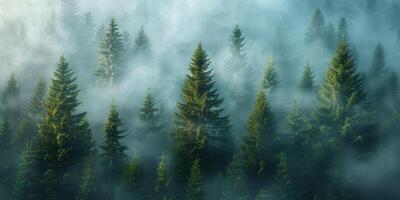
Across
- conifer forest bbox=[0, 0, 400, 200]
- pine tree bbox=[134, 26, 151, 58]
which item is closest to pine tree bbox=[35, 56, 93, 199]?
conifer forest bbox=[0, 0, 400, 200]

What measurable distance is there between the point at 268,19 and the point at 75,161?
110 m

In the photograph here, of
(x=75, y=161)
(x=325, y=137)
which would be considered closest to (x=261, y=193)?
(x=325, y=137)

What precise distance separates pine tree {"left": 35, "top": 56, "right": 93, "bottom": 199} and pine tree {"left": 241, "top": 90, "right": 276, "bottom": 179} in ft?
53.7

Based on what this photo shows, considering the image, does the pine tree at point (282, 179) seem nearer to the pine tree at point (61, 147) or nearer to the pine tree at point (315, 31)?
the pine tree at point (61, 147)

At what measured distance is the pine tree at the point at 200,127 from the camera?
54844 mm

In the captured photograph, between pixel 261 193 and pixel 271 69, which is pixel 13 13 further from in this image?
pixel 261 193

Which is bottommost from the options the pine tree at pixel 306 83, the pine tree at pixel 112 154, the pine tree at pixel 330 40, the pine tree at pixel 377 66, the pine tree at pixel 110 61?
the pine tree at pixel 112 154

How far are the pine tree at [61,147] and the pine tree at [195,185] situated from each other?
36.9ft

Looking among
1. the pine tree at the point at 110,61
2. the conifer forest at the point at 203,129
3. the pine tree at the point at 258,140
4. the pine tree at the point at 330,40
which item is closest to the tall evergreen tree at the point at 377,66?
the conifer forest at the point at 203,129

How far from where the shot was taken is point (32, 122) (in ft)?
224

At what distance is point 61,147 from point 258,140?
1980 centimetres

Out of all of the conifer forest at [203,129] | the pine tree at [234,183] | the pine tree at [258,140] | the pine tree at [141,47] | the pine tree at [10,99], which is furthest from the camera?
the pine tree at [141,47]

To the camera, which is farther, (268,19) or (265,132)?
(268,19)

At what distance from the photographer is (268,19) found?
155 m
